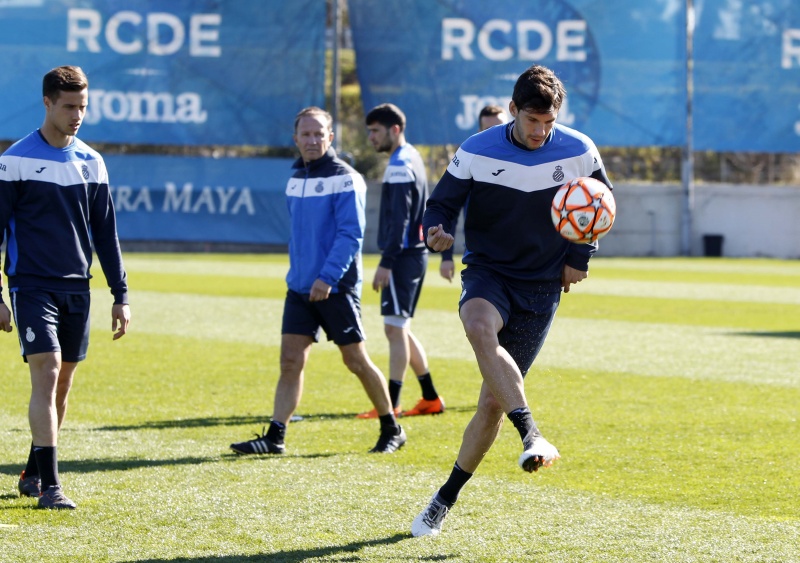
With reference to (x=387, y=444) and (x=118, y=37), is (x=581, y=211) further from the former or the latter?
(x=118, y=37)

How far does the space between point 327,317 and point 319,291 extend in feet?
0.87

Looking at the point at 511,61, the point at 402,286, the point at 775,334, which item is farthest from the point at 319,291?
the point at 511,61

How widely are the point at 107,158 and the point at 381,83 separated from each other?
25.6ft

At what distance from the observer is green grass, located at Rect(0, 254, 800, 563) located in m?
5.34

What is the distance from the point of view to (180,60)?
111 feet

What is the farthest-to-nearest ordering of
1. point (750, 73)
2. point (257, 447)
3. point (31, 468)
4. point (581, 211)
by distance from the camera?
point (750, 73), point (257, 447), point (31, 468), point (581, 211)

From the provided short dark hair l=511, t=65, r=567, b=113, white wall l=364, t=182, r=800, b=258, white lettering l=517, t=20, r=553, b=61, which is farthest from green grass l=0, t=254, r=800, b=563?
white wall l=364, t=182, r=800, b=258

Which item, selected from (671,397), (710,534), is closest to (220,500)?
(710,534)

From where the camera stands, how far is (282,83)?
3391cm

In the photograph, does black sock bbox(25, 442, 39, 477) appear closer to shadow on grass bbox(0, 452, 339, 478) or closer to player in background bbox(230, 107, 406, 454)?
shadow on grass bbox(0, 452, 339, 478)

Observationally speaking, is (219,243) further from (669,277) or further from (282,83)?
(669,277)

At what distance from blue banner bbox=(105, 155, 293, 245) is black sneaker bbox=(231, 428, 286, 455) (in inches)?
1031

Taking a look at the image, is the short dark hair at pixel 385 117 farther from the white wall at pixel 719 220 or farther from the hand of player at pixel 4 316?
the white wall at pixel 719 220

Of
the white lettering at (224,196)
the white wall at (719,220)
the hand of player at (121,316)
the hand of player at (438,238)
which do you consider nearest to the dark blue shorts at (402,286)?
the hand of player at (121,316)
